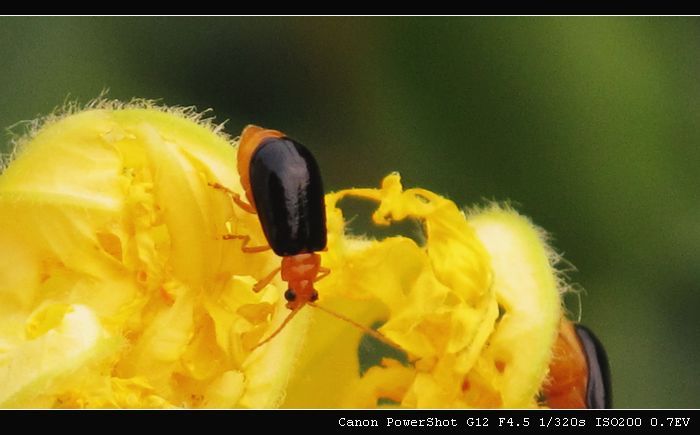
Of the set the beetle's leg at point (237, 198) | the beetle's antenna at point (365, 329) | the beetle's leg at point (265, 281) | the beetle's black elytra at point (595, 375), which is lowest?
the beetle's black elytra at point (595, 375)

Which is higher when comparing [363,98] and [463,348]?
[363,98]

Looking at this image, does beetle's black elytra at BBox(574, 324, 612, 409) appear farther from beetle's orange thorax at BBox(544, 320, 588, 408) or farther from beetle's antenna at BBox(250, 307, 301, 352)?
beetle's antenna at BBox(250, 307, 301, 352)

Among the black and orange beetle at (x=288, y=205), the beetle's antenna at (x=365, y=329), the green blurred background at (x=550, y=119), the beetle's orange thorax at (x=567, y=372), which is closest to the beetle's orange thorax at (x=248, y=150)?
the black and orange beetle at (x=288, y=205)

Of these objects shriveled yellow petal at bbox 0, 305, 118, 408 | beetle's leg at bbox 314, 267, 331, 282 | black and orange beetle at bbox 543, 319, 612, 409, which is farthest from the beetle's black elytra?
shriveled yellow petal at bbox 0, 305, 118, 408

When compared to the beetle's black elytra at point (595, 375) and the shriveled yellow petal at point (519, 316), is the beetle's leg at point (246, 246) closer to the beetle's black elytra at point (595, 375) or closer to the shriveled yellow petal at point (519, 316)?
the shriveled yellow petal at point (519, 316)

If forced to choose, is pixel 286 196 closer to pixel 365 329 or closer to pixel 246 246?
pixel 246 246

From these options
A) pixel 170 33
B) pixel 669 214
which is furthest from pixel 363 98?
pixel 669 214

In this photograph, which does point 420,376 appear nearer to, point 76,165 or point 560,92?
point 76,165
